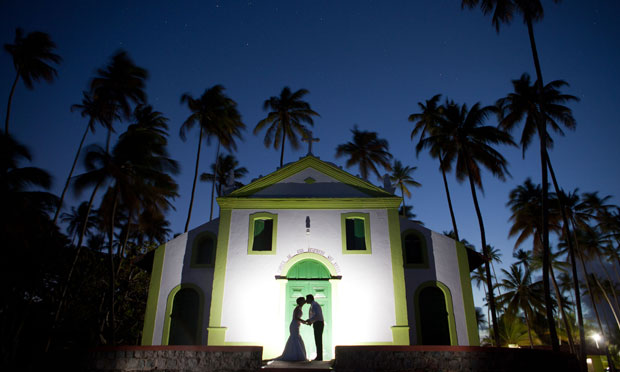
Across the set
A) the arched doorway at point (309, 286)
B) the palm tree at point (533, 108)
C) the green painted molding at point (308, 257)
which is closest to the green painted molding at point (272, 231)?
the green painted molding at point (308, 257)

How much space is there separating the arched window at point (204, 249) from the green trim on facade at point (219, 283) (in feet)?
3.41

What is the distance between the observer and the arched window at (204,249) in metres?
15.5

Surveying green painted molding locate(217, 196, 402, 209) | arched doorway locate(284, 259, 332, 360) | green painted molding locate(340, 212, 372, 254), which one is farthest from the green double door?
green painted molding locate(217, 196, 402, 209)

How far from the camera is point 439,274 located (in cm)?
1495

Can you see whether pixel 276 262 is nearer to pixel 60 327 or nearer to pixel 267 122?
pixel 60 327

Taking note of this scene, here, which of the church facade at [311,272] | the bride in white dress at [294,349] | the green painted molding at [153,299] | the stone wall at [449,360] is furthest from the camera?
the green painted molding at [153,299]

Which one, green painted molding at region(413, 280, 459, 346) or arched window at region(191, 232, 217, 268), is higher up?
arched window at region(191, 232, 217, 268)

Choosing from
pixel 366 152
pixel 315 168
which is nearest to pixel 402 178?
pixel 366 152

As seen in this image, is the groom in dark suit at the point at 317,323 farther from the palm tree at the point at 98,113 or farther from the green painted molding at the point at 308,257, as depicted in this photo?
the palm tree at the point at 98,113

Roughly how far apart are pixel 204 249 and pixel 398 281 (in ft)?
26.5

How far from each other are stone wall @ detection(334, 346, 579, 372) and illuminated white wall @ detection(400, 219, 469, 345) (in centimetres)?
525

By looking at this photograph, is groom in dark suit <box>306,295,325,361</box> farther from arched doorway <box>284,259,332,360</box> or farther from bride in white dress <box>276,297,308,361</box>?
arched doorway <box>284,259,332,360</box>

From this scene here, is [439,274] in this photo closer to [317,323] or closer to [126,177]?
[317,323]

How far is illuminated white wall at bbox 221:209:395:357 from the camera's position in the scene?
1320cm
